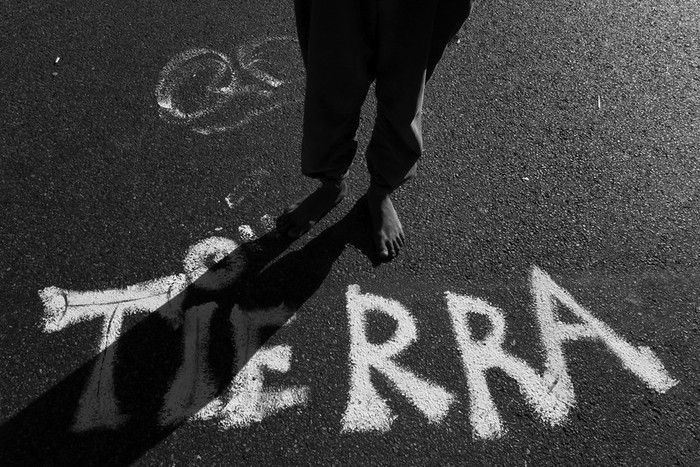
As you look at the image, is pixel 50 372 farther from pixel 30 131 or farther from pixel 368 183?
pixel 368 183

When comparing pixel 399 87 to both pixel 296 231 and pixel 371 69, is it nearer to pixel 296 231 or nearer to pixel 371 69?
pixel 371 69

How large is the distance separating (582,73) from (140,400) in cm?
269

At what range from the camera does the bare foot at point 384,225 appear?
96.1 inches

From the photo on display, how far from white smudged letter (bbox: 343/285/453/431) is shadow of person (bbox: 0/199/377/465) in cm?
23

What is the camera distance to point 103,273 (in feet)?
7.71

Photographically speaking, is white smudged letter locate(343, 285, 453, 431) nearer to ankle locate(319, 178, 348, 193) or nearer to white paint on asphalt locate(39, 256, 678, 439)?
white paint on asphalt locate(39, 256, 678, 439)

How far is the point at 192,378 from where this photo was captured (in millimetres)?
2102

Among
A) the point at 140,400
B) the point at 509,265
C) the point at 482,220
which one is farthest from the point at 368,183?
the point at 140,400

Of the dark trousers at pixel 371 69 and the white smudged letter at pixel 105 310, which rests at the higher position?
the dark trousers at pixel 371 69

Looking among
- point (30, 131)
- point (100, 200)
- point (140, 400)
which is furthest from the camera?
point (30, 131)

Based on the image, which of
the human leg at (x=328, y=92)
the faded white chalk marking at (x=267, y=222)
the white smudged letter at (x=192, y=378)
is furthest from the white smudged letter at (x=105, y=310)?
the human leg at (x=328, y=92)

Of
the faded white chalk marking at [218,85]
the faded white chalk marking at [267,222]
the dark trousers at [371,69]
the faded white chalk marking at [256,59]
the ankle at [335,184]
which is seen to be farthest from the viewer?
the faded white chalk marking at [256,59]

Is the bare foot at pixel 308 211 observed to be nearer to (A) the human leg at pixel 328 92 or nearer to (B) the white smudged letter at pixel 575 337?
(A) the human leg at pixel 328 92

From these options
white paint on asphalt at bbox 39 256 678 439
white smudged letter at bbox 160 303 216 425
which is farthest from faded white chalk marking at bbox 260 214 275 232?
white smudged letter at bbox 160 303 216 425
